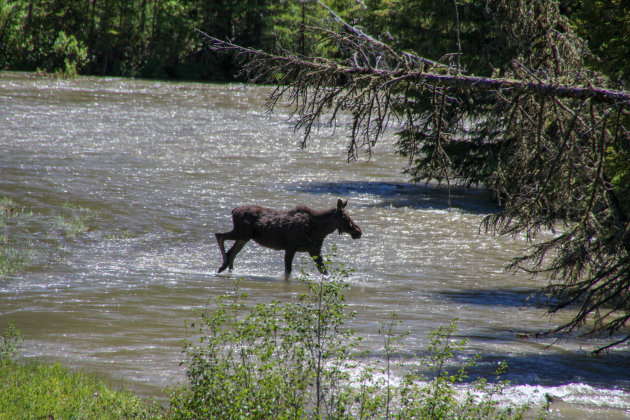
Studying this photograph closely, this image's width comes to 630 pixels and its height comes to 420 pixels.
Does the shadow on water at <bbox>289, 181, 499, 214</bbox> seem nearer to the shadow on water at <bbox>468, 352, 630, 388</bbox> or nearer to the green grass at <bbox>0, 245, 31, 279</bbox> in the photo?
the green grass at <bbox>0, 245, 31, 279</bbox>

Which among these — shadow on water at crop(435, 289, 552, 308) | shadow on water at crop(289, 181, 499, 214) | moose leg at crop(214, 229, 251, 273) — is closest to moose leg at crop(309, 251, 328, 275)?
moose leg at crop(214, 229, 251, 273)

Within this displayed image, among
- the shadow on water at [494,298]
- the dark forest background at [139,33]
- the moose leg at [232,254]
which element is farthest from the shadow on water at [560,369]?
the dark forest background at [139,33]

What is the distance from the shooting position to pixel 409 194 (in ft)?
79.9

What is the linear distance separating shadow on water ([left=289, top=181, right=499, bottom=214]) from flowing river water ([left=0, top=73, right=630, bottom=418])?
0.12 meters

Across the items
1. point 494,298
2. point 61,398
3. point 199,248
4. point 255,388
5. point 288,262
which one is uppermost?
point 255,388

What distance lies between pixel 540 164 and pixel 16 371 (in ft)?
17.1

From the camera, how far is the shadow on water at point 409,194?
22.9m

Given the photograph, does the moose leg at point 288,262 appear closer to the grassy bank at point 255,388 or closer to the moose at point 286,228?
the moose at point 286,228

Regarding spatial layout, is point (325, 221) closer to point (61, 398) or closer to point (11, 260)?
point (11, 260)

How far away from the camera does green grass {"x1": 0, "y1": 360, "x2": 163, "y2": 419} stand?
21.1ft

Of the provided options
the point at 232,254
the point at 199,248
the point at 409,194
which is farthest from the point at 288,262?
the point at 409,194

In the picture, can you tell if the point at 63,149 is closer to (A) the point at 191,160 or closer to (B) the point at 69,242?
(A) the point at 191,160

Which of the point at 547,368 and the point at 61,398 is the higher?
the point at 61,398

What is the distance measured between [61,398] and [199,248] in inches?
379
